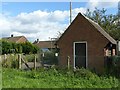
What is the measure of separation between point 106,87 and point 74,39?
35.9ft

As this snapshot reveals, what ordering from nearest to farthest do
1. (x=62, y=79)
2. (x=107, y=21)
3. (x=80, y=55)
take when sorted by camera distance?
(x=62, y=79)
(x=80, y=55)
(x=107, y=21)

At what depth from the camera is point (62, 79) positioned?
13.4 meters

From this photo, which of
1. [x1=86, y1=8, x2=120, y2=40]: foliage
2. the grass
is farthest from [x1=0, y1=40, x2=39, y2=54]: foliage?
the grass

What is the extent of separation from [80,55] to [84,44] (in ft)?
3.30

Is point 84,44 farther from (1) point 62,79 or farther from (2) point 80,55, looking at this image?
(1) point 62,79

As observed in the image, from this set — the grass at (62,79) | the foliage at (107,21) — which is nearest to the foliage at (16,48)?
the foliage at (107,21)

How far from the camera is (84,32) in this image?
21.9 meters

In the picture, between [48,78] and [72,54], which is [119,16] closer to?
[72,54]

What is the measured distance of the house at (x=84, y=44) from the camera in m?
20.9

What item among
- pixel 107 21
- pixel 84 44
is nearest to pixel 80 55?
pixel 84 44

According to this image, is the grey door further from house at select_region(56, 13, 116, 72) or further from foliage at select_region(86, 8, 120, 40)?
foliage at select_region(86, 8, 120, 40)

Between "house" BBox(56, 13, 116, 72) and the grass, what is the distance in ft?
17.9

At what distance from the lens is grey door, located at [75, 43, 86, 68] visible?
2105 cm

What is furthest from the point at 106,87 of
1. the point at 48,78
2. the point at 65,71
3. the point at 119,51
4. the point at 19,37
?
the point at 19,37
